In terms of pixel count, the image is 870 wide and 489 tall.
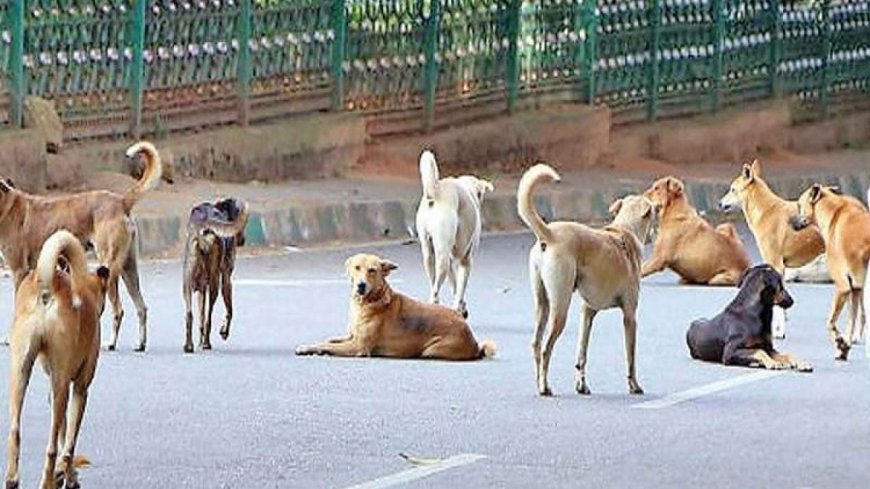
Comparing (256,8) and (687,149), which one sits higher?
(256,8)

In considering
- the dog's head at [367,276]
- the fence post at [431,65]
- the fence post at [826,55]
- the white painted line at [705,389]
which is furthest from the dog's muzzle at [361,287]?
the fence post at [826,55]

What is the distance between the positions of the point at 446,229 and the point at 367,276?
2.57 m

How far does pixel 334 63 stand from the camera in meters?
25.6

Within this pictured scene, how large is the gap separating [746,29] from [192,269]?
58.9ft

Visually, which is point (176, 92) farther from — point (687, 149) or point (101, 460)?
point (101, 460)

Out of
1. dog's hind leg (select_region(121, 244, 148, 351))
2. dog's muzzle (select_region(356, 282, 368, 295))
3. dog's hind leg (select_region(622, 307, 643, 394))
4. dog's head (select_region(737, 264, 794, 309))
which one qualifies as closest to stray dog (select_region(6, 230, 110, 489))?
dog's hind leg (select_region(622, 307, 643, 394))

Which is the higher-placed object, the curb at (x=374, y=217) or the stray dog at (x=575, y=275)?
the stray dog at (x=575, y=275)

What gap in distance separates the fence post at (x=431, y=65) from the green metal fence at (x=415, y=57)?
0.05ft

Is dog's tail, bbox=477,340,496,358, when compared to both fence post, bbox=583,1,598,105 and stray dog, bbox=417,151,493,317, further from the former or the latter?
fence post, bbox=583,1,598,105

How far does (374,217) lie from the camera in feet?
76.2

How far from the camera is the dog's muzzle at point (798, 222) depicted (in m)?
16.1

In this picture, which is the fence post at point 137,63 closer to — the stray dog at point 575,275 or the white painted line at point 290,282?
the white painted line at point 290,282

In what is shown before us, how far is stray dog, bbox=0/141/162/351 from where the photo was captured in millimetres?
14992

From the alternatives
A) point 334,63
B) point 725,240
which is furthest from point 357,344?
point 334,63
